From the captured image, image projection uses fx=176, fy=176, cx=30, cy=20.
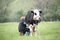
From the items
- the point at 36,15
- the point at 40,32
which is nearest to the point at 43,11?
the point at 36,15

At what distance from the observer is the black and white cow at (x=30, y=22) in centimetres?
199

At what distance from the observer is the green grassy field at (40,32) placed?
199cm

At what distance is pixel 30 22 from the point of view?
2016 mm

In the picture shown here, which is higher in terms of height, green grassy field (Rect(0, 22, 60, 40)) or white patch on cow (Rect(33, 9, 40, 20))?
white patch on cow (Rect(33, 9, 40, 20))

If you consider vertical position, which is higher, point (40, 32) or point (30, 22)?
point (30, 22)

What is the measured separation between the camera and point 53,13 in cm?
202

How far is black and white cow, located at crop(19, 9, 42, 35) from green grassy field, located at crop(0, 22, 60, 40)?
0.19 ft

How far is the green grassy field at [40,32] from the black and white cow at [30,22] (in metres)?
0.06

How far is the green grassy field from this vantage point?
199 centimetres

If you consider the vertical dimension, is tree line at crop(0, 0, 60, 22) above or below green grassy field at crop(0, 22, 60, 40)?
above

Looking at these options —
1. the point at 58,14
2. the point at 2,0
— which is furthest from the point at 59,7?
the point at 2,0

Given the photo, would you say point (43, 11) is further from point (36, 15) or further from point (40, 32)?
point (40, 32)

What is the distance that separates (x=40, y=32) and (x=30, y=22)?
6.4 inches

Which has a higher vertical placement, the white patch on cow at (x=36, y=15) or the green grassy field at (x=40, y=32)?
the white patch on cow at (x=36, y=15)
